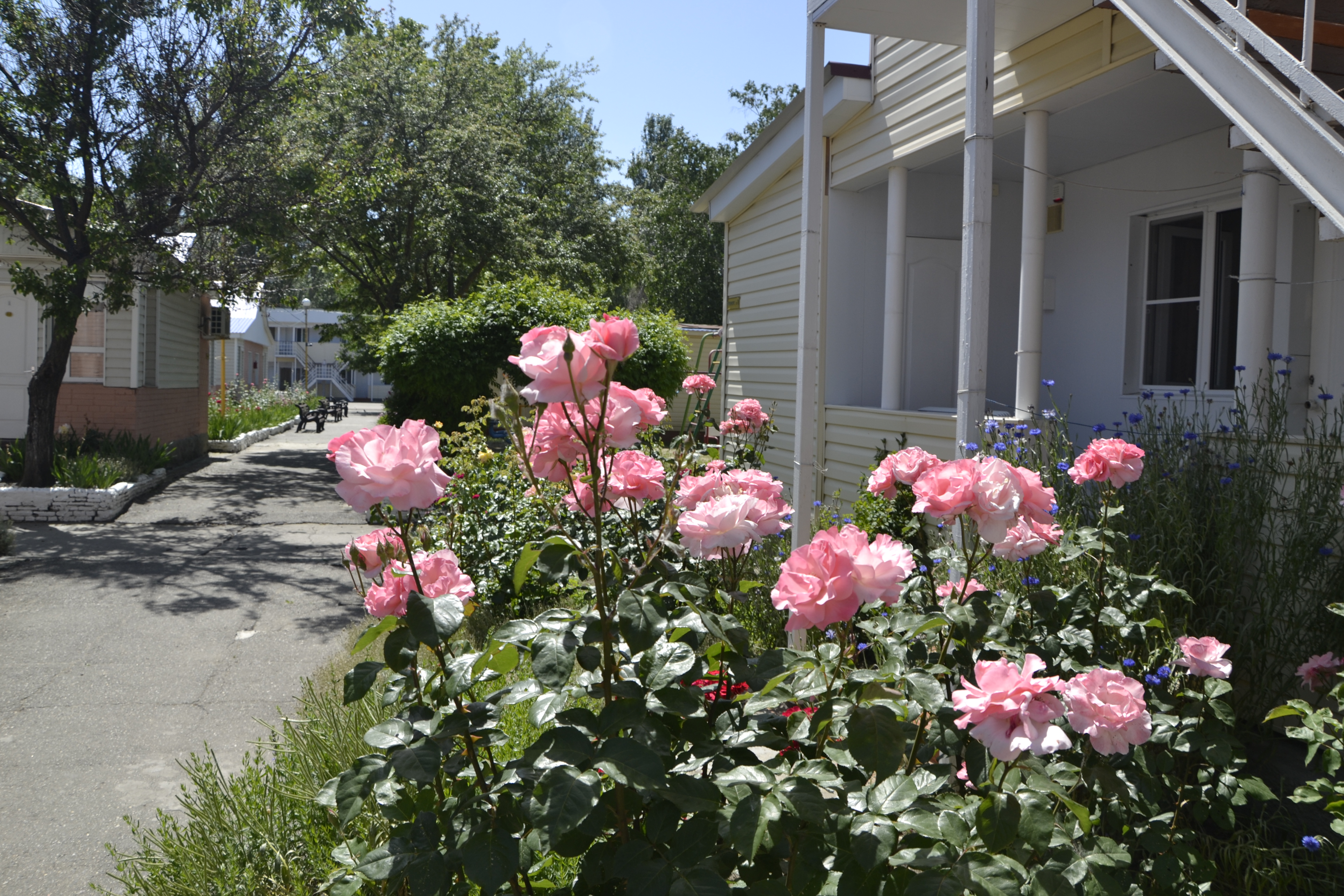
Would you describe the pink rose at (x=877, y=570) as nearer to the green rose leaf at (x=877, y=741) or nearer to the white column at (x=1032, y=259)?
the green rose leaf at (x=877, y=741)

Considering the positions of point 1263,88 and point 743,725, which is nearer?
point 743,725

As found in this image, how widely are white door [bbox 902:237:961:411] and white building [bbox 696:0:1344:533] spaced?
20 millimetres

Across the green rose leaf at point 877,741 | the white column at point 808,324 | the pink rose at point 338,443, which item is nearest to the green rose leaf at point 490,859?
the green rose leaf at point 877,741

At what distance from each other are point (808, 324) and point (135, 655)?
4768 millimetres

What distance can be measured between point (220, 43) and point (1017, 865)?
14.5m

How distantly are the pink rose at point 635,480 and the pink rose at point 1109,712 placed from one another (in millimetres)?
979

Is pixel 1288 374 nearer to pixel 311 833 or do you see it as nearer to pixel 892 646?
pixel 892 646

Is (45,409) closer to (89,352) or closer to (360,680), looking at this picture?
Result: (89,352)

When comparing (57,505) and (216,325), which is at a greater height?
(216,325)

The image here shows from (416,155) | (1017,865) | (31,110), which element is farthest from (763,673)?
(416,155)

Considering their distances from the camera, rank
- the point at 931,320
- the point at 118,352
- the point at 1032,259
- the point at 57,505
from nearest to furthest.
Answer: the point at 1032,259, the point at 931,320, the point at 57,505, the point at 118,352

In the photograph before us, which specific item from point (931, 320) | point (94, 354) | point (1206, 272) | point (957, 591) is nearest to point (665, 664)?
point (957, 591)

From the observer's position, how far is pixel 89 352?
15234 millimetres

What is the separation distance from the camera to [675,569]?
2.03 m
